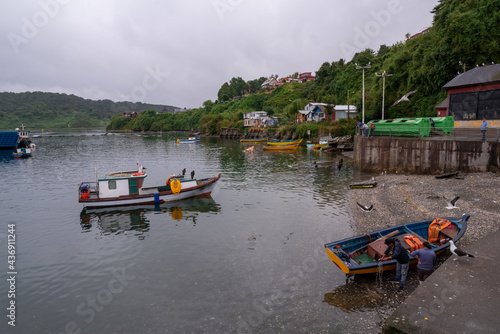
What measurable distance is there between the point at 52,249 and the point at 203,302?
12.2m

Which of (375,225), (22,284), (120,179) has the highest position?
(120,179)

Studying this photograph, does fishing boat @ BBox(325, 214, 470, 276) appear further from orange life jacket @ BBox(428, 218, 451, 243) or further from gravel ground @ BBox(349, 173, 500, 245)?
gravel ground @ BBox(349, 173, 500, 245)

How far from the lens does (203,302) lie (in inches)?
506

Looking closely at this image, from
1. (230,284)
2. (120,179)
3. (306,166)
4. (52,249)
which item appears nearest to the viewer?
(230,284)

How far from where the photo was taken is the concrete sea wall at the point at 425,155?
27.4 m

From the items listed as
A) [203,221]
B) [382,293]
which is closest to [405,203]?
[382,293]

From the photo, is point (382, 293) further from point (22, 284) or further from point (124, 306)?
point (22, 284)

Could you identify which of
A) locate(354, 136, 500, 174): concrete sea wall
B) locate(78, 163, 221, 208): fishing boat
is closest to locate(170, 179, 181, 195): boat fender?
locate(78, 163, 221, 208): fishing boat

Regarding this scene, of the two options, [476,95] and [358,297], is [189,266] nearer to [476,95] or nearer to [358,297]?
[358,297]

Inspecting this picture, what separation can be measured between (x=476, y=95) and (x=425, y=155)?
37.5ft

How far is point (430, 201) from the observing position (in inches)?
877

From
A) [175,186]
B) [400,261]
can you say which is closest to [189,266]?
[400,261]

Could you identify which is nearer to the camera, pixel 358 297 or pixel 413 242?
pixel 358 297

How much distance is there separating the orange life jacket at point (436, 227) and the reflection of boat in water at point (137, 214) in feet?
51.4
